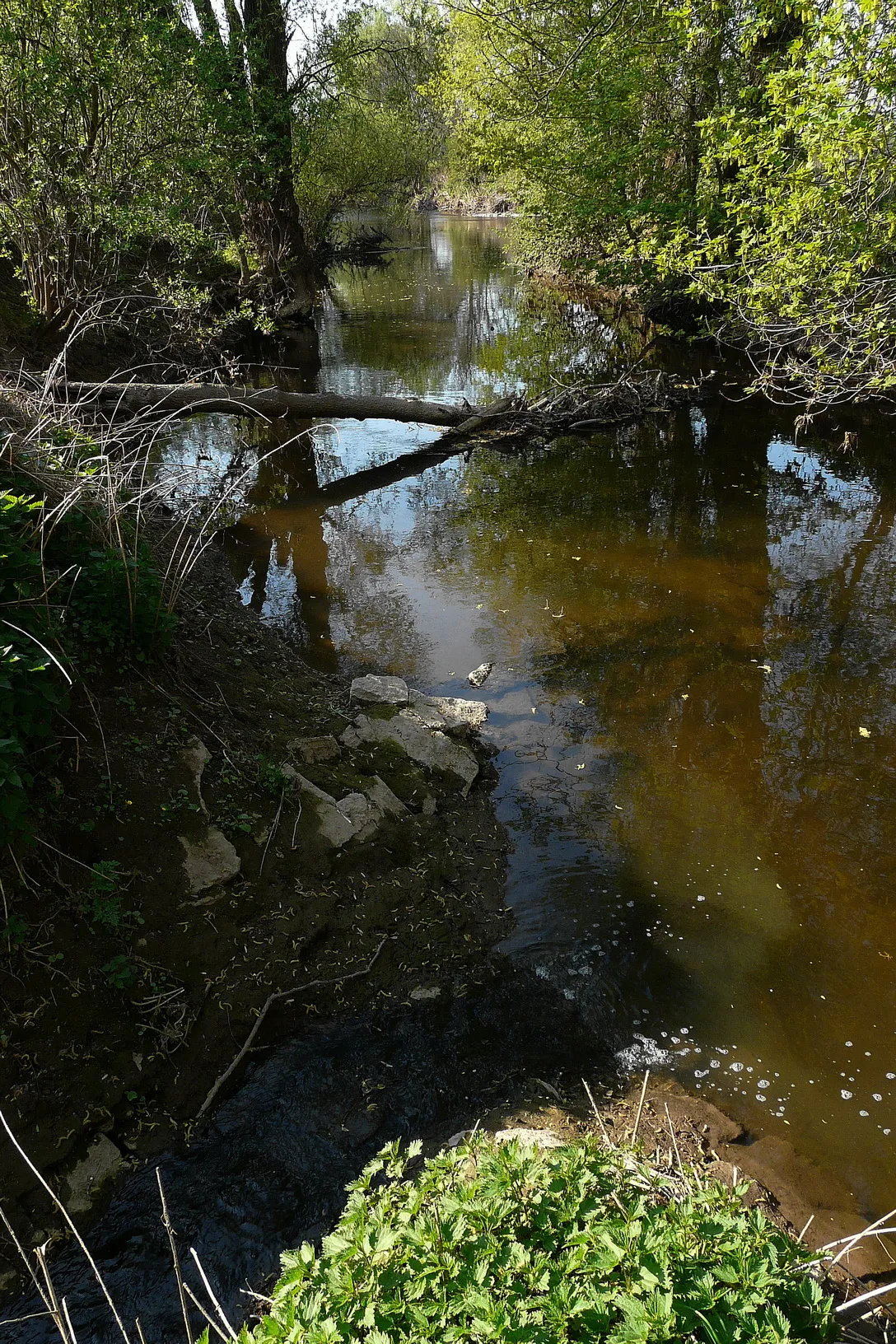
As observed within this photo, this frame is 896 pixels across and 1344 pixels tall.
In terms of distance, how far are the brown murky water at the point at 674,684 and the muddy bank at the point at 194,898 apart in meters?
0.57

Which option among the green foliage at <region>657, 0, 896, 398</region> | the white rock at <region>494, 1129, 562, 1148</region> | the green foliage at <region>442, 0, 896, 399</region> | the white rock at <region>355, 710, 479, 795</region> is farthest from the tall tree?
the white rock at <region>494, 1129, 562, 1148</region>

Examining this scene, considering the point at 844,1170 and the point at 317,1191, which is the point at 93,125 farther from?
the point at 844,1170

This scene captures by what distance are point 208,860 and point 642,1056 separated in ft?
7.73

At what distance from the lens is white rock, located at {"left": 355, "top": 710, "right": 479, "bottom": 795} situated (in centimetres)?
529

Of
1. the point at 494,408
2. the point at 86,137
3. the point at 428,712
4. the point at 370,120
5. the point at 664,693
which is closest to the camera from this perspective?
the point at 428,712

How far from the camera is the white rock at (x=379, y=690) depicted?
579 centimetres

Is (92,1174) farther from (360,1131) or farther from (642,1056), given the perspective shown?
(642,1056)

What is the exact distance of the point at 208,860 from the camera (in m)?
3.88

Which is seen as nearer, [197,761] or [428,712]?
[197,761]

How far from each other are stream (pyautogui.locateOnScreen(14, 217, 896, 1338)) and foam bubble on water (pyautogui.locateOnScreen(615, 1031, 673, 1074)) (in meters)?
0.01

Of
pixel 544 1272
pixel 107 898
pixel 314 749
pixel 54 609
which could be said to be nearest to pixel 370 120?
pixel 314 749

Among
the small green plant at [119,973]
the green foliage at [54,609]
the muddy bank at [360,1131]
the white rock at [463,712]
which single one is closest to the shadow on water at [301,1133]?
the muddy bank at [360,1131]

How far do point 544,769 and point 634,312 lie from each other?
21038 millimetres

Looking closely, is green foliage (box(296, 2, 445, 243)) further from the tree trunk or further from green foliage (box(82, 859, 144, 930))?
green foliage (box(82, 859, 144, 930))
